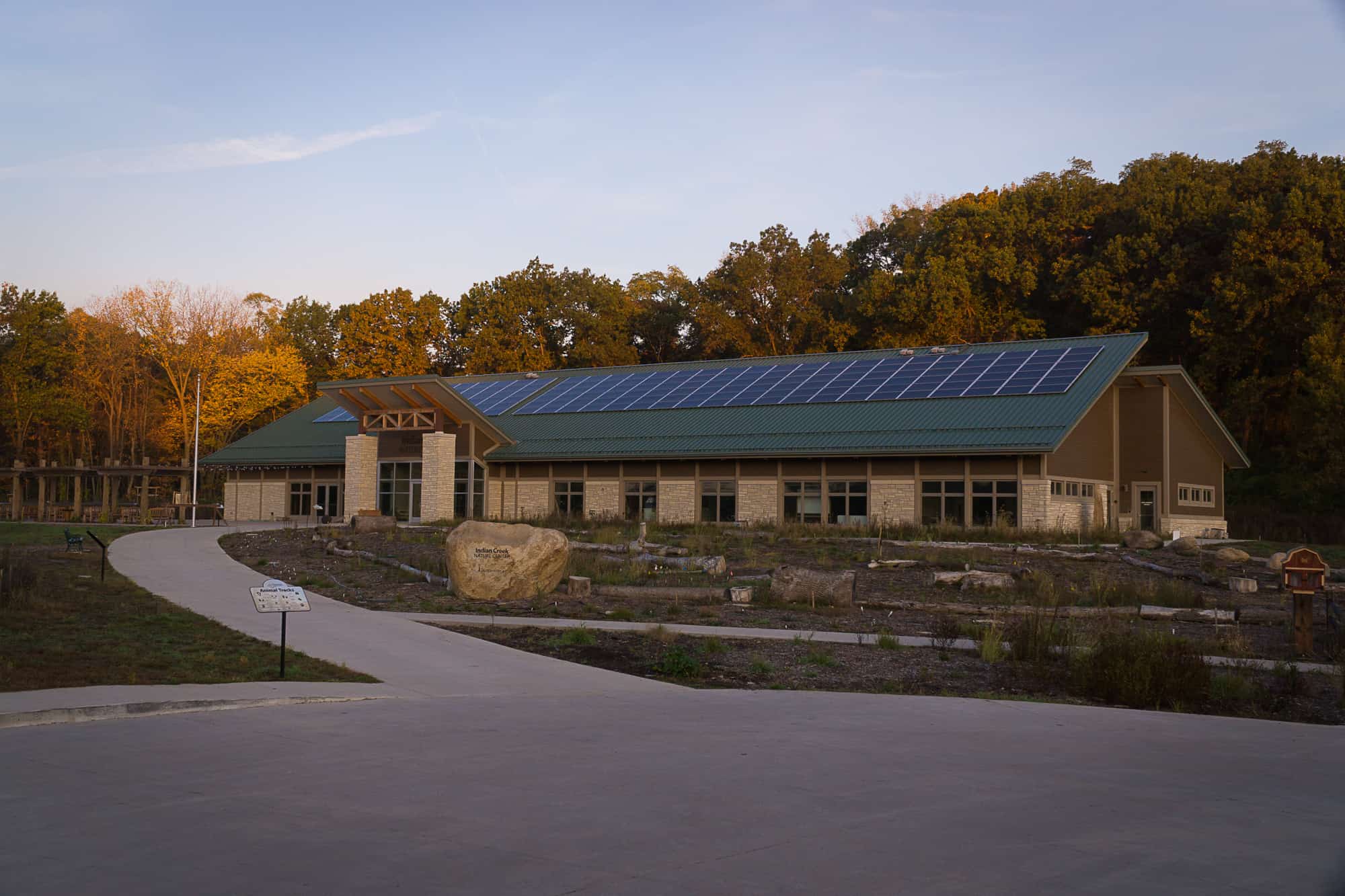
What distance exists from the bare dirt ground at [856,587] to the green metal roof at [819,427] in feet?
23.7

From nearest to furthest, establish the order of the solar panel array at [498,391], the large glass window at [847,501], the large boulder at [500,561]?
the large boulder at [500,561]
the large glass window at [847,501]
the solar panel array at [498,391]

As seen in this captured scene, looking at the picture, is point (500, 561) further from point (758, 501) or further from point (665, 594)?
point (758, 501)

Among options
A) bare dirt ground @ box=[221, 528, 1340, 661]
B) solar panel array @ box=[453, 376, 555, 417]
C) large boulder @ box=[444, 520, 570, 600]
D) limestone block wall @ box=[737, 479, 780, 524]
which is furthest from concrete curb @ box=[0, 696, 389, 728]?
solar panel array @ box=[453, 376, 555, 417]

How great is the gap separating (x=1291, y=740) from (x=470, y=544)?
13.8 metres

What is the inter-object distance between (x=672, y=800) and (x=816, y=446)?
3303 cm

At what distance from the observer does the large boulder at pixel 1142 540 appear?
32531mm

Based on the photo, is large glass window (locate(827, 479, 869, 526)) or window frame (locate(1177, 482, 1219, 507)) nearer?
large glass window (locate(827, 479, 869, 526))

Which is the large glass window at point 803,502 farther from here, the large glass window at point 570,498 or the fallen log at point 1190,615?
the fallen log at point 1190,615

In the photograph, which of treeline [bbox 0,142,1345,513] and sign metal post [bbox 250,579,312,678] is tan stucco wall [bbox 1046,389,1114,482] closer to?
treeline [bbox 0,142,1345,513]

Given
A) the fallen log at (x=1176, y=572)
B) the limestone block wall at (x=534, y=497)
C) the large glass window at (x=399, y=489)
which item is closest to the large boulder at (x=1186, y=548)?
the fallen log at (x=1176, y=572)

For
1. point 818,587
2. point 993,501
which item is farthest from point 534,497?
point 818,587

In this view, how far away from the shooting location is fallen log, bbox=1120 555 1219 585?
24078 millimetres

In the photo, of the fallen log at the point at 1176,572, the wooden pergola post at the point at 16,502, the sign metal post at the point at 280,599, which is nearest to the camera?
the sign metal post at the point at 280,599

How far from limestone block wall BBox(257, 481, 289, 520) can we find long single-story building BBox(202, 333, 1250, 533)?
13 cm
